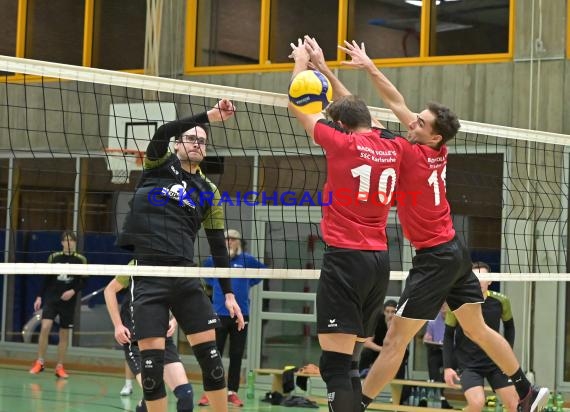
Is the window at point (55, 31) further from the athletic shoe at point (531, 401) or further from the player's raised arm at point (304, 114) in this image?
the athletic shoe at point (531, 401)

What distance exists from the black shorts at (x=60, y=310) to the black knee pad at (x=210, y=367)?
774 cm

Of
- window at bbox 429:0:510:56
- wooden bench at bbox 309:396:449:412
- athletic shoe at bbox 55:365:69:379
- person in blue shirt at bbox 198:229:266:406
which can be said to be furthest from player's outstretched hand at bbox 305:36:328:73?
athletic shoe at bbox 55:365:69:379

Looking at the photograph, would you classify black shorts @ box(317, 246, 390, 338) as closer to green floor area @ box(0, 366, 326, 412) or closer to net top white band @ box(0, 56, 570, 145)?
net top white band @ box(0, 56, 570, 145)

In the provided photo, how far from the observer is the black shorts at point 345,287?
593 centimetres

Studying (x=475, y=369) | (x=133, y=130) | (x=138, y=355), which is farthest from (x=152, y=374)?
(x=133, y=130)

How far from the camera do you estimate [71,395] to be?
12352mm

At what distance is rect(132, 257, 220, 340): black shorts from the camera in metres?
6.80

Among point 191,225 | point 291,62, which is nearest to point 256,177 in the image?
point 291,62

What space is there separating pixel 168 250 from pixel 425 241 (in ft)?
5.54

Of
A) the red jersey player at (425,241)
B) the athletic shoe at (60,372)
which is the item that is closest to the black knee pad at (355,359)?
the red jersey player at (425,241)

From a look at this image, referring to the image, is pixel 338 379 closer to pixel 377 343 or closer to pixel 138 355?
pixel 138 355

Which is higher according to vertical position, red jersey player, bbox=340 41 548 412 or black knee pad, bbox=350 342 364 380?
red jersey player, bbox=340 41 548 412

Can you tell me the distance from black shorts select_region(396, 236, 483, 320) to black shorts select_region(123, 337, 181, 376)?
2.02 meters

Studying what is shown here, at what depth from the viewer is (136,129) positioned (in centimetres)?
1380
